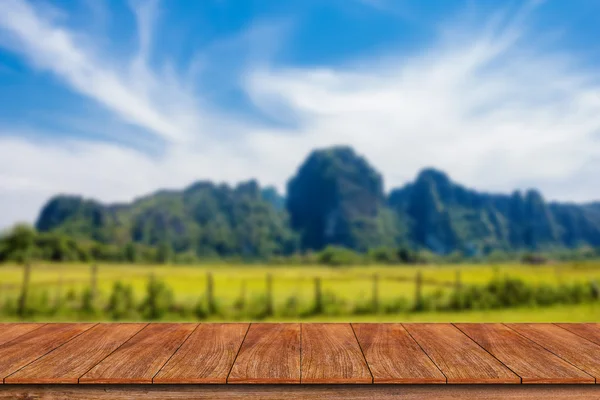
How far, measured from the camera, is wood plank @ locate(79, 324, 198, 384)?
1.32 m

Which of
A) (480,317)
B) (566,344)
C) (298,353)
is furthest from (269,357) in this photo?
(480,317)

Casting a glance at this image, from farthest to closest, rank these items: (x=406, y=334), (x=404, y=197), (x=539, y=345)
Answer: (x=404, y=197) < (x=406, y=334) < (x=539, y=345)

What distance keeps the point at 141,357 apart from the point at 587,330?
1.65 m

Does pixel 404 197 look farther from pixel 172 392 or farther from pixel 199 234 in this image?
pixel 172 392

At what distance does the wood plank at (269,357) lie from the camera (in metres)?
1.31

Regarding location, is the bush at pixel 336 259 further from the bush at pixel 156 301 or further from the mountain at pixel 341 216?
the bush at pixel 156 301

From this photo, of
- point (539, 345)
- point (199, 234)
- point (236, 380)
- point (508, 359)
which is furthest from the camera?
point (199, 234)

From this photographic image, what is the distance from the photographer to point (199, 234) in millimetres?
57594

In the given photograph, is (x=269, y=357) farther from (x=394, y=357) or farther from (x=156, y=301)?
(x=156, y=301)

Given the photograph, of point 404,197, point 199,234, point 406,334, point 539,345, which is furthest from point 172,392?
point 404,197

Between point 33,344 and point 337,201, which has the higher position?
point 337,201

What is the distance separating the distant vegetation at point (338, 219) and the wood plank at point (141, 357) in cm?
5055

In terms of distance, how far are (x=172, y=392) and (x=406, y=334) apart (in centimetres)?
87

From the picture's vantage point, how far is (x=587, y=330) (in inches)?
76.1
